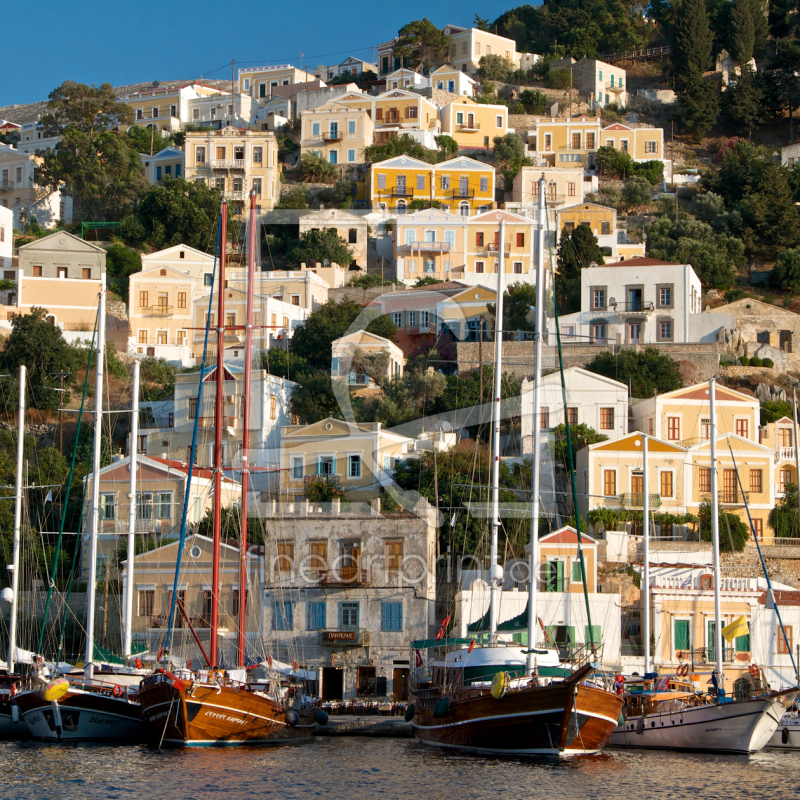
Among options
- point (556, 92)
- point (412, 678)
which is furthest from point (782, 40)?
point (412, 678)

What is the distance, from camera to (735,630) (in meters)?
36.8

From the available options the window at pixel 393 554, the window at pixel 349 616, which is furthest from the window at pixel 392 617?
the window at pixel 393 554

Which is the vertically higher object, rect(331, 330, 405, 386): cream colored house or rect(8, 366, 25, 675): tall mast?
rect(331, 330, 405, 386): cream colored house

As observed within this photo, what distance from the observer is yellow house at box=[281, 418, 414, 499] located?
49.6 metres

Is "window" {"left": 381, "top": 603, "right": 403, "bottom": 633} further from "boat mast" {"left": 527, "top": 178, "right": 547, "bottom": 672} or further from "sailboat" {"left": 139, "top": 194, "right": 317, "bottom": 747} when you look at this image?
"boat mast" {"left": 527, "top": 178, "right": 547, "bottom": 672}

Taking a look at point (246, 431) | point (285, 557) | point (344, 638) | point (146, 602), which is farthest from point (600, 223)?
point (246, 431)

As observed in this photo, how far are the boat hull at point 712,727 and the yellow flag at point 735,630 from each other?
414cm

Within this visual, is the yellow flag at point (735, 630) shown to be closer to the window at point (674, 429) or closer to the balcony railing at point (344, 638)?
the balcony railing at point (344, 638)

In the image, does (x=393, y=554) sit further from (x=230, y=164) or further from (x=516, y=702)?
(x=230, y=164)

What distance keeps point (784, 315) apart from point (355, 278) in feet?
83.2

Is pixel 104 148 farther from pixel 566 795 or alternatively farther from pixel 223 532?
pixel 566 795

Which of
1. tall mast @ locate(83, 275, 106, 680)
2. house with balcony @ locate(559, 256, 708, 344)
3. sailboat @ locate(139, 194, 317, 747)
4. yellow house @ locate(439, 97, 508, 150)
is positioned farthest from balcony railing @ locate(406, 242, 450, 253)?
sailboat @ locate(139, 194, 317, 747)

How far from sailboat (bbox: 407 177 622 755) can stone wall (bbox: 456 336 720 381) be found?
26.8 m

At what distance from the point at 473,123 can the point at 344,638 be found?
6639 centimetres
